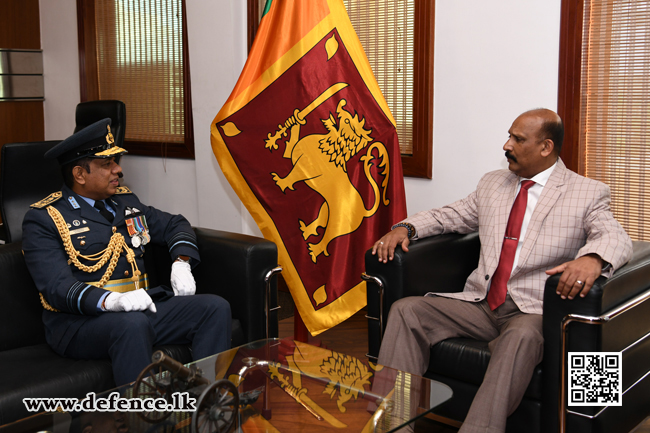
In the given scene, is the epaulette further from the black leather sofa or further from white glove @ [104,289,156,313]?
white glove @ [104,289,156,313]

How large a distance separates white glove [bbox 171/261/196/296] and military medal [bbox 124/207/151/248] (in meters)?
0.17

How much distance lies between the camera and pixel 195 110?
169 inches

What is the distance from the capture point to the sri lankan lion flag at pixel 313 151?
2746mm

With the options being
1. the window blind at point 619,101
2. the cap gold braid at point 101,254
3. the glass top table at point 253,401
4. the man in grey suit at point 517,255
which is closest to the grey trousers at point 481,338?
the man in grey suit at point 517,255

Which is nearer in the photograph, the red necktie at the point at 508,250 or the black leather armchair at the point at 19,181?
the red necktie at the point at 508,250

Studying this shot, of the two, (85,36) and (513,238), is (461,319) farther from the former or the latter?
(85,36)

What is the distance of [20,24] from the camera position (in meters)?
5.37

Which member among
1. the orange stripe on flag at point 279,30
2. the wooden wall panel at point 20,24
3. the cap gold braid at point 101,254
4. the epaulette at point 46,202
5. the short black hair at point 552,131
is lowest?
the cap gold braid at point 101,254

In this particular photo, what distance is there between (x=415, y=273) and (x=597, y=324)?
2.36 ft

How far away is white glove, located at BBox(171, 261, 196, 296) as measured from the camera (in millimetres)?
2471

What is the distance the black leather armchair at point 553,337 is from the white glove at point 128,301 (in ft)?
2.81

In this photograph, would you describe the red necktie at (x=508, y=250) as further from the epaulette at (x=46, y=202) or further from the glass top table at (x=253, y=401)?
the epaulette at (x=46, y=202)

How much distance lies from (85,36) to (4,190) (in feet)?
8.45

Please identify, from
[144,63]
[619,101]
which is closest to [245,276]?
[619,101]
